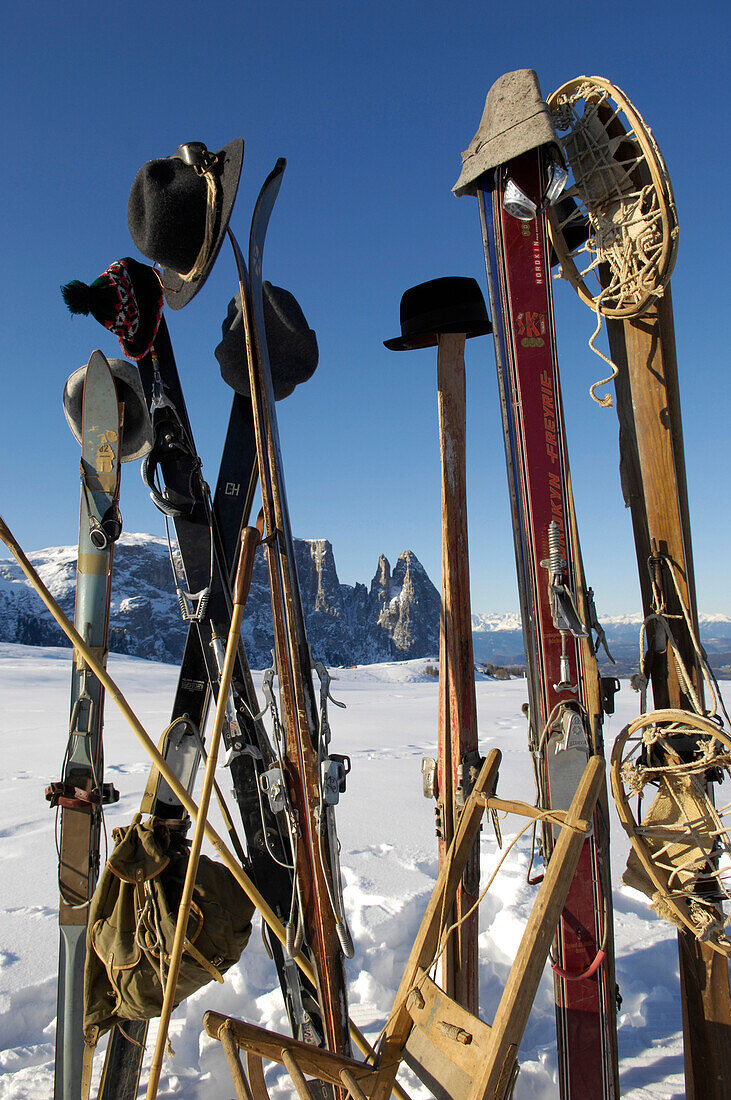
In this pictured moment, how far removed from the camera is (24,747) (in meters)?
6.10

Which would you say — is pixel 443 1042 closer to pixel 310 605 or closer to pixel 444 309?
pixel 444 309

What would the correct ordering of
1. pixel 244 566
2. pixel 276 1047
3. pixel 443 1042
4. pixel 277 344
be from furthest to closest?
pixel 277 344, pixel 244 566, pixel 443 1042, pixel 276 1047

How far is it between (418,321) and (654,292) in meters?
0.74

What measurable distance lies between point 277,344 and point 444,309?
0.57m

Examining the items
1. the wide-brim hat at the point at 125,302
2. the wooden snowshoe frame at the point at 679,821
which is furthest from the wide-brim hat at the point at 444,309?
the wooden snowshoe frame at the point at 679,821

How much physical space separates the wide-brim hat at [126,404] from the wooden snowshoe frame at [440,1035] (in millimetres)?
1703

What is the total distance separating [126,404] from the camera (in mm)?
2367

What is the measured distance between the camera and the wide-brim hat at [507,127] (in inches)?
80.9

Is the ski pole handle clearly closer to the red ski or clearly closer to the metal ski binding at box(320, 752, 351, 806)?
the metal ski binding at box(320, 752, 351, 806)

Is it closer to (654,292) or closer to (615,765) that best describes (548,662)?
(615,765)

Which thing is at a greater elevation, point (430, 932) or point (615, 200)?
point (615, 200)

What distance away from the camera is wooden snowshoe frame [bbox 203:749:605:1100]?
124 cm

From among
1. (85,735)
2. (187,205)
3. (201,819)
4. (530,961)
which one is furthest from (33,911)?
(187,205)

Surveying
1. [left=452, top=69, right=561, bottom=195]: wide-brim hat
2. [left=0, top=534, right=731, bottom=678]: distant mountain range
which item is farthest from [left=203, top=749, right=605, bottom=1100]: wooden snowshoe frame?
[left=0, top=534, right=731, bottom=678]: distant mountain range
